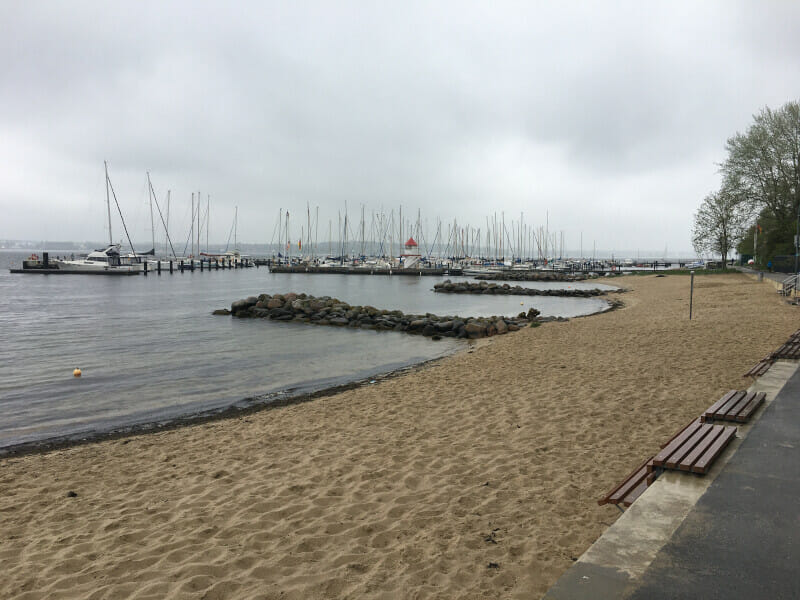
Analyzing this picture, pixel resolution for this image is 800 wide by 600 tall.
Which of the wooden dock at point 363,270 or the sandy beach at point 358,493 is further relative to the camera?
the wooden dock at point 363,270

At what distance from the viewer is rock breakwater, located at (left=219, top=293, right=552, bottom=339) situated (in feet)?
80.5

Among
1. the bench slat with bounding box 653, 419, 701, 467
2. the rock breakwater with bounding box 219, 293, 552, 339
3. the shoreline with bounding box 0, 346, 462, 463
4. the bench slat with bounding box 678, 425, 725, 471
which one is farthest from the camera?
the rock breakwater with bounding box 219, 293, 552, 339

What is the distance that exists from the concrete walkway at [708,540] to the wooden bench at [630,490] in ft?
0.80

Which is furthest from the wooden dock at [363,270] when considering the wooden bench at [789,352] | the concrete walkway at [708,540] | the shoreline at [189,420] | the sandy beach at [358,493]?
the concrete walkway at [708,540]

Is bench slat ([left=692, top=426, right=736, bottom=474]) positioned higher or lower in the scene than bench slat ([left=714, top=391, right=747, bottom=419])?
lower

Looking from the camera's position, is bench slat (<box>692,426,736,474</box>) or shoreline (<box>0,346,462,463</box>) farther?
shoreline (<box>0,346,462,463</box>)

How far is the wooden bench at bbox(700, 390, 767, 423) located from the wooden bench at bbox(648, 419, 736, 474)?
342 millimetres

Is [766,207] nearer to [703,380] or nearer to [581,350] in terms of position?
[581,350]

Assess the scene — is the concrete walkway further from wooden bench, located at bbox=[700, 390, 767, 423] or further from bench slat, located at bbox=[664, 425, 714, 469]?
wooden bench, located at bbox=[700, 390, 767, 423]

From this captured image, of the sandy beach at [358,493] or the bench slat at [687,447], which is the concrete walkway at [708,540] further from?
the sandy beach at [358,493]

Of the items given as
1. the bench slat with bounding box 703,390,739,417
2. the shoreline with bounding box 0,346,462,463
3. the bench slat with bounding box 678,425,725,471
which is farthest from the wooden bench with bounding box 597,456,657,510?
the shoreline with bounding box 0,346,462,463

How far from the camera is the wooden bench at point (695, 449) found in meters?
5.10

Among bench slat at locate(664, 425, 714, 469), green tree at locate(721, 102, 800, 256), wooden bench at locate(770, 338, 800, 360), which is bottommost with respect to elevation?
bench slat at locate(664, 425, 714, 469)

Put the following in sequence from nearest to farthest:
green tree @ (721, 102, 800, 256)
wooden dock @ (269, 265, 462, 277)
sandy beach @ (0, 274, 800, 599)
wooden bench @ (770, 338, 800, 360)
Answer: sandy beach @ (0, 274, 800, 599)
wooden bench @ (770, 338, 800, 360)
green tree @ (721, 102, 800, 256)
wooden dock @ (269, 265, 462, 277)
